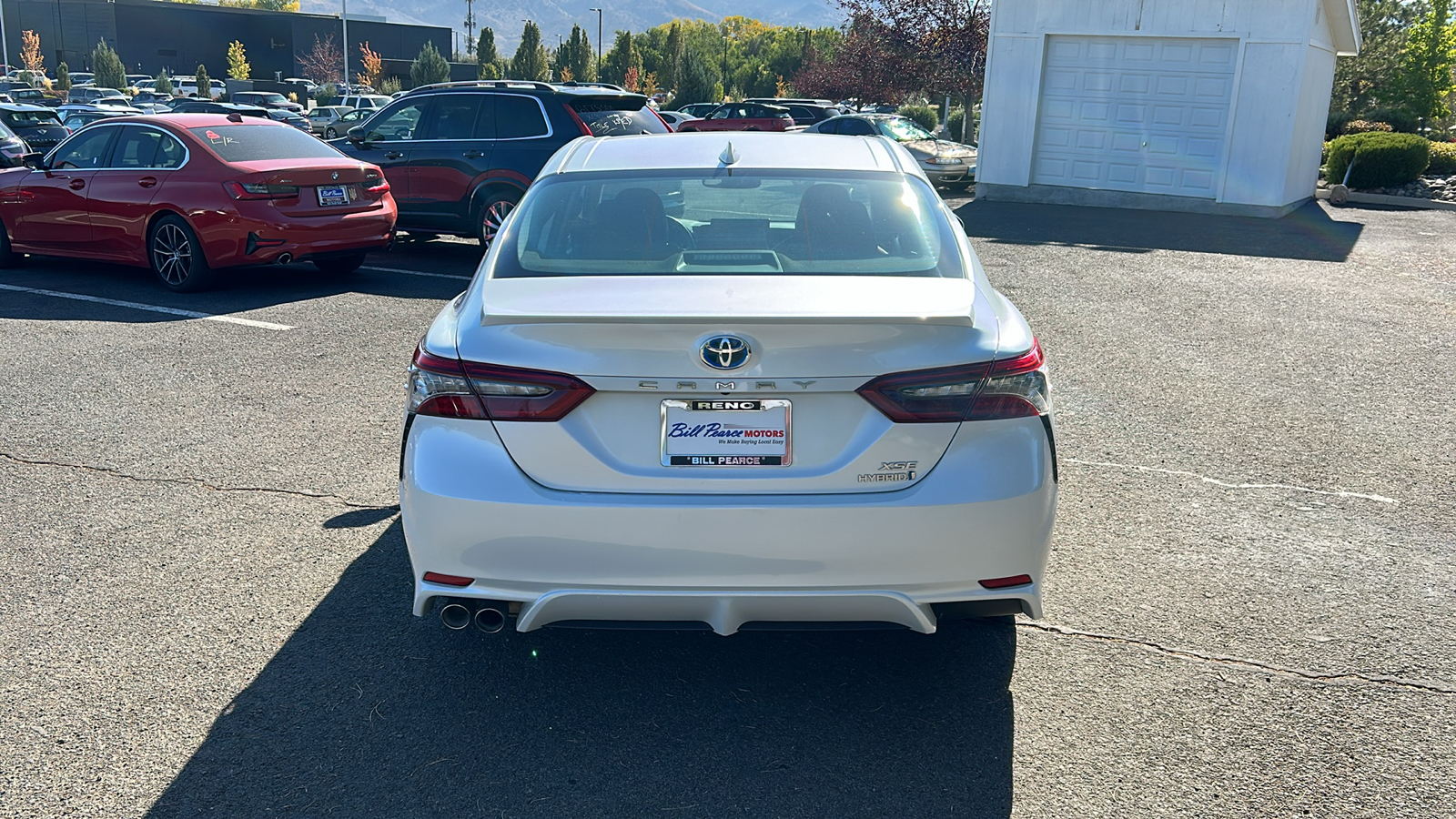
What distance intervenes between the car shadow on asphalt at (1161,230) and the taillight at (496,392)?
1260 cm

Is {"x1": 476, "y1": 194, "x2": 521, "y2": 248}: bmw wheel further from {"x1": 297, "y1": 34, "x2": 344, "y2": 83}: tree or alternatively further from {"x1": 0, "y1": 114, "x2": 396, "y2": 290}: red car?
{"x1": 297, "y1": 34, "x2": 344, "y2": 83}: tree

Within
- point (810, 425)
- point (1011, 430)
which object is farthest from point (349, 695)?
point (1011, 430)

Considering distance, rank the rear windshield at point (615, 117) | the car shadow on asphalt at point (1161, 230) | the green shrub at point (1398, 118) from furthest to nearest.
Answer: the green shrub at point (1398, 118)
the car shadow on asphalt at point (1161, 230)
the rear windshield at point (615, 117)

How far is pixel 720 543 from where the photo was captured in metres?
3.04

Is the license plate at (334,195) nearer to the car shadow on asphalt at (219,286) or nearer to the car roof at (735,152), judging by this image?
the car shadow on asphalt at (219,286)

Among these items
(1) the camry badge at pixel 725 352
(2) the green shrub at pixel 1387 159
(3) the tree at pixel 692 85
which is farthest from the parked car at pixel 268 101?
(1) the camry badge at pixel 725 352

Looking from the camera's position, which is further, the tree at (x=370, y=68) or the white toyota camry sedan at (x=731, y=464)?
the tree at (x=370, y=68)

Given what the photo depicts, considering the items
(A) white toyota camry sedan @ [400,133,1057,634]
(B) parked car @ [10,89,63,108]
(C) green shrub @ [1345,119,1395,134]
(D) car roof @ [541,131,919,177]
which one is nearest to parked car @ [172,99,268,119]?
(B) parked car @ [10,89,63,108]

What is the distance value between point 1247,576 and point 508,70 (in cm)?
7444

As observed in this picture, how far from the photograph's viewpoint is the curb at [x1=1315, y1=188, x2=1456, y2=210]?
71.2 feet

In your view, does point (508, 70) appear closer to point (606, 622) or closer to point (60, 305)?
point (60, 305)

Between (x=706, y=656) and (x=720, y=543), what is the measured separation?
898mm

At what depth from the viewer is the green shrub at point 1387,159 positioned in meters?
22.7

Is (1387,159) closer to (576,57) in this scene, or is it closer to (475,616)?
(475,616)
